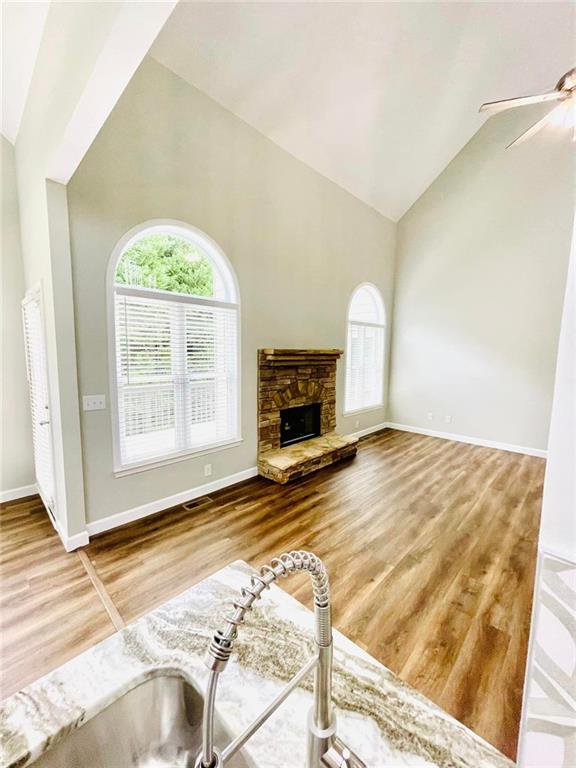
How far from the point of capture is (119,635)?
107cm

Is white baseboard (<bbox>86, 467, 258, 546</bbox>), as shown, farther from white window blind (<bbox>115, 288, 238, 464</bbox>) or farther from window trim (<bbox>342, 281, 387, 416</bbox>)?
window trim (<bbox>342, 281, 387, 416</bbox>)

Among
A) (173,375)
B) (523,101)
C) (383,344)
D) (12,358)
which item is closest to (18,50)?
(12,358)

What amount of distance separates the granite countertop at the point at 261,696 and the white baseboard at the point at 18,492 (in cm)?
332

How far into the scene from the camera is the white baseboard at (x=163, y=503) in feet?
8.96

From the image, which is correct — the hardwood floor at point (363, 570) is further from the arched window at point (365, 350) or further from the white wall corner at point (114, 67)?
the white wall corner at point (114, 67)

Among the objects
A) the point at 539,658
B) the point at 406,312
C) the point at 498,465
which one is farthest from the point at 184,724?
the point at 406,312

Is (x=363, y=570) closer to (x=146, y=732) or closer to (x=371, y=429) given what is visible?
(x=146, y=732)

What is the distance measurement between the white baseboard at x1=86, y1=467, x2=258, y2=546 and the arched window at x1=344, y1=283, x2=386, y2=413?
2.37 m

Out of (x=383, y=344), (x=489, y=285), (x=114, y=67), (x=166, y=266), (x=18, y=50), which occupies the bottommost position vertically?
(x=383, y=344)

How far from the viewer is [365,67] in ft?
11.3

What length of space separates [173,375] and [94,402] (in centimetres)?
72

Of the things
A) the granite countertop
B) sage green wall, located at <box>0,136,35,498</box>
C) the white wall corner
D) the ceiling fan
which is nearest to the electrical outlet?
sage green wall, located at <box>0,136,35,498</box>

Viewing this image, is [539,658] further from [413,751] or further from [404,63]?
[404,63]

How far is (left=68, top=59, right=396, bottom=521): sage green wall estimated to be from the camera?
101 inches
